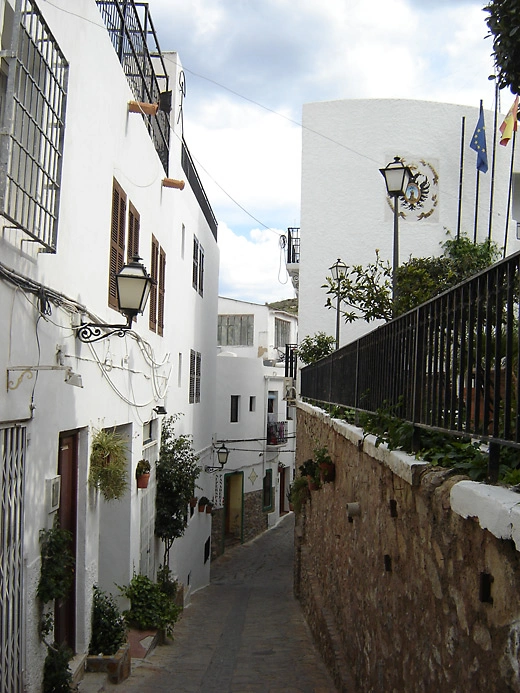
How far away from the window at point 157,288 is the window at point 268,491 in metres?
19.2

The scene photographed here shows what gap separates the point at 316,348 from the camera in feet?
69.8

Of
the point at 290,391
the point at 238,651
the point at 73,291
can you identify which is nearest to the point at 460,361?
the point at 73,291

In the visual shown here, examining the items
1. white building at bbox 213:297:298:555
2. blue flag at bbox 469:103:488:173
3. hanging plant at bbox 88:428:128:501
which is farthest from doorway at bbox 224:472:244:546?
hanging plant at bbox 88:428:128:501

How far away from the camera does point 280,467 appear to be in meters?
34.6

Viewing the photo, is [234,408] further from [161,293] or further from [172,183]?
[172,183]

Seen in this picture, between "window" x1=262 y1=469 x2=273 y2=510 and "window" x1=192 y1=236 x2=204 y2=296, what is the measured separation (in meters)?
13.1

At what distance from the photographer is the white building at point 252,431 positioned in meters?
29.2

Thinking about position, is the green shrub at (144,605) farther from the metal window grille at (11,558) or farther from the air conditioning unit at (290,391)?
the air conditioning unit at (290,391)

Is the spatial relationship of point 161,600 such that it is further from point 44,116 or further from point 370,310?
point 44,116

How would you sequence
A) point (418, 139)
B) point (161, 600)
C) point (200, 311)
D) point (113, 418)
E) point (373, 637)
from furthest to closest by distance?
point (418, 139) < point (200, 311) < point (161, 600) < point (113, 418) < point (373, 637)

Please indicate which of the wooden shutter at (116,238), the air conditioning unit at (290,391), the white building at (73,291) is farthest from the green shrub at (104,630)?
the air conditioning unit at (290,391)

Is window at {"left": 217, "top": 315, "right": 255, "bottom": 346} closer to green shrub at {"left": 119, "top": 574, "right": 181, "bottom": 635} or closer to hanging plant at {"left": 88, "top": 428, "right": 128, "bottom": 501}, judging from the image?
green shrub at {"left": 119, "top": 574, "right": 181, "bottom": 635}

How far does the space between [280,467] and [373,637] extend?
28398 mm

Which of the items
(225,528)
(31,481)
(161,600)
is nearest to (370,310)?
(161,600)
